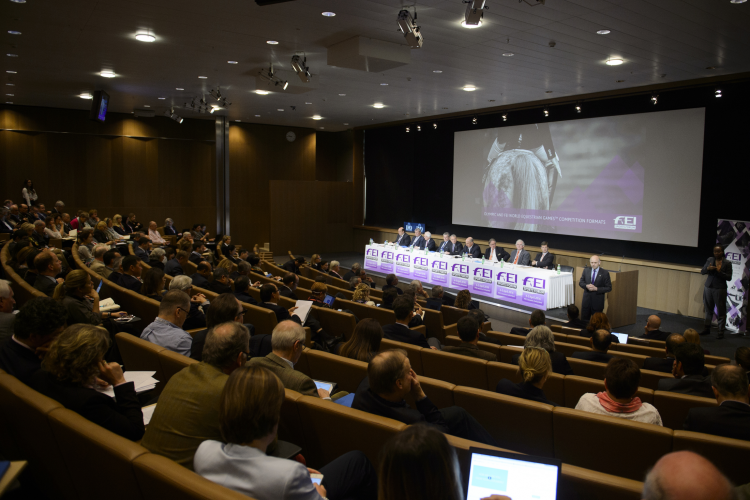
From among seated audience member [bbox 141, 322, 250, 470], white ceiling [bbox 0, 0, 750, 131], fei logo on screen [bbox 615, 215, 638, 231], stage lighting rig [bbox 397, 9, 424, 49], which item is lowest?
seated audience member [bbox 141, 322, 250, 470]

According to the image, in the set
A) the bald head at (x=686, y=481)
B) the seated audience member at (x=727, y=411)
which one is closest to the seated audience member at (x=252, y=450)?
the bald head at (x=686, y=481)

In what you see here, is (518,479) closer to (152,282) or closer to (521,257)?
(152,282)

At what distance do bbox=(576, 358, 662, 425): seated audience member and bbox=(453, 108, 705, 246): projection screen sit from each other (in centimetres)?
794

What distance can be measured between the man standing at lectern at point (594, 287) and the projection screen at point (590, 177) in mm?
2508

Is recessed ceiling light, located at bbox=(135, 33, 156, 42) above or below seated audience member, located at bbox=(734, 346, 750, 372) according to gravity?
above

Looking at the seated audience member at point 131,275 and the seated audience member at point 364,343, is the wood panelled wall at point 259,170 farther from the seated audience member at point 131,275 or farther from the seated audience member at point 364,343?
the seated audience member at point 364,343

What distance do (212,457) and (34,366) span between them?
146cm

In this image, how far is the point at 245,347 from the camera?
2.36 metres

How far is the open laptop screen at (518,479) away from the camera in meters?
1.69

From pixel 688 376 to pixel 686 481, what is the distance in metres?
2.77

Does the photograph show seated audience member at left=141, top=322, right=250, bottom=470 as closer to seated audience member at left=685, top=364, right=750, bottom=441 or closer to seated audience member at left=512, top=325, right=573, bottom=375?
seated audience member at left=685, top=364, right=750, bottom=441

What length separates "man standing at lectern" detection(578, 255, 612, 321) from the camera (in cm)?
812

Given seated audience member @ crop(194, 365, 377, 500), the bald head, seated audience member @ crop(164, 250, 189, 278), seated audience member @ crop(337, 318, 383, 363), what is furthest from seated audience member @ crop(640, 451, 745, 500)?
seated audience member @ crop(164, 250, 189, 278)

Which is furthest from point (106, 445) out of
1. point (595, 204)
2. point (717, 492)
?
point (595, 204)
